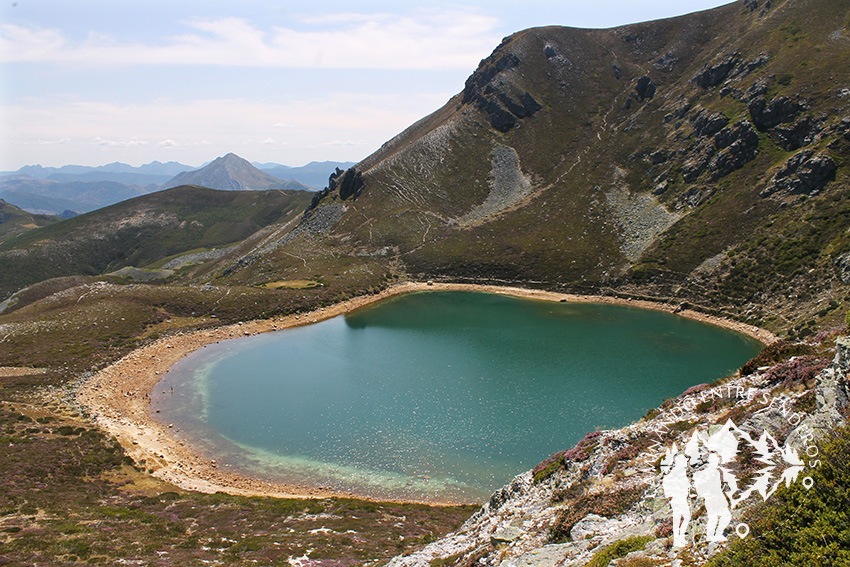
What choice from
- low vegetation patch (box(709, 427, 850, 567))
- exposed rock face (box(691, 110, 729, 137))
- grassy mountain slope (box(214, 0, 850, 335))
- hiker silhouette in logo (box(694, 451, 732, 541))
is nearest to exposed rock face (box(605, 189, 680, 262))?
grassy mountain slope (box(214, 0, 850, 335))

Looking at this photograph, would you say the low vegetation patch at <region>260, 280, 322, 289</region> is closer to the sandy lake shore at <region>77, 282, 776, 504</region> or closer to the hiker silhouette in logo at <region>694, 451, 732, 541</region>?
the sandy lake shore at <region>77, 282, 776, 504</region>

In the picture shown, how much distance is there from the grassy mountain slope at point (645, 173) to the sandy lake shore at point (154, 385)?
17.9ft

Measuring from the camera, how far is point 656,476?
1681 cm

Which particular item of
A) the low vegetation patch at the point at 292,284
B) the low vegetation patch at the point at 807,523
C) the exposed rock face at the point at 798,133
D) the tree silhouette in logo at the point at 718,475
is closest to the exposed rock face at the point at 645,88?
the exposed rock face at the point at 798,133

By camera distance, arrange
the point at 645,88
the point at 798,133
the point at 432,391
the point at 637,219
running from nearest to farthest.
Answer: the point at 432,391 → the point at 798,133 → the point at 637,219 → the point at 645,88

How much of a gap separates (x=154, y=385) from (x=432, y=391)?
33959mm

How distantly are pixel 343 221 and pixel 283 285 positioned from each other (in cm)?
3999

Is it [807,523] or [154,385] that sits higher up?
[807,523]

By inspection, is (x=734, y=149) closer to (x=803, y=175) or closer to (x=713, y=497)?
(x=803, y=175)

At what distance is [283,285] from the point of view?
9419cm

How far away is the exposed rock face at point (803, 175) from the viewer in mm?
71375

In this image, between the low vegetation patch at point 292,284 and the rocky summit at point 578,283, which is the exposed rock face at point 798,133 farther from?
the low vegetation patch at point 292,284

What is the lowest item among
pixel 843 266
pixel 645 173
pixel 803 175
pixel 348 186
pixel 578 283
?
pixel 578 283

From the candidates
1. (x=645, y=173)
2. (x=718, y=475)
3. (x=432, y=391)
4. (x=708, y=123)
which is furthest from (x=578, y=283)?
(x=718, y=475)
